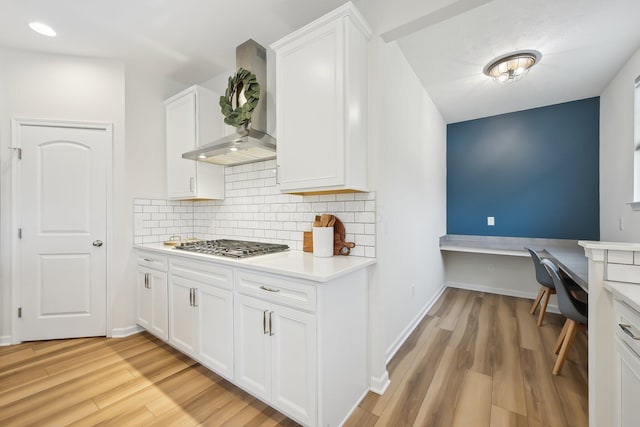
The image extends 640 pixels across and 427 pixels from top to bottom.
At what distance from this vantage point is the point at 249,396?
1.74 m

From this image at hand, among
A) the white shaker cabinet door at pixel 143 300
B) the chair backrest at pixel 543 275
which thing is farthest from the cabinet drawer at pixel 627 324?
the white shaker cabinet door at pixel 143 300

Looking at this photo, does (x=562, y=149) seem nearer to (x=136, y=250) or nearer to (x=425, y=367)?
(x=425, y=367)

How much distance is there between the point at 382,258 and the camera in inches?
72.8

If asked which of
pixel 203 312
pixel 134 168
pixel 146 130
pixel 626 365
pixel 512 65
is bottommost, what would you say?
pixel 203 312

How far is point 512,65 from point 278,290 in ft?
9.55

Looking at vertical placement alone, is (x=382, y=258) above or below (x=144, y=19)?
below

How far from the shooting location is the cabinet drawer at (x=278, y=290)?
1.37 meters

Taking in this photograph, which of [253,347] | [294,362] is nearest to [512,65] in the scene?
[294,362]

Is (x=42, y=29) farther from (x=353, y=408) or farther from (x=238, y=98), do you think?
(x=353, y=408)

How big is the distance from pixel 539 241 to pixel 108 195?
530 centimetres

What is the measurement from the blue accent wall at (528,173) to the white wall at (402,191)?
0.75 m

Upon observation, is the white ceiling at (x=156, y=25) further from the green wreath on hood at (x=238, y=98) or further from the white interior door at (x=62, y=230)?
the white interior door at (x=62, y=230)

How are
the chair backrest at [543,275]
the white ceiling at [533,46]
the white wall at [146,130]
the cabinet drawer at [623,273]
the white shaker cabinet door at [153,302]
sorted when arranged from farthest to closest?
the chair backrest at [543,275] → the white wall at [146,130] → the white shaker cabinet door at [153,302] → the white ceiling at [533,46] → the cabinet drawer at [623,273]

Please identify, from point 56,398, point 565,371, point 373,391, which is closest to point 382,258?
point 373,391
